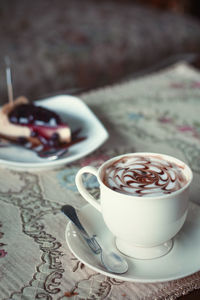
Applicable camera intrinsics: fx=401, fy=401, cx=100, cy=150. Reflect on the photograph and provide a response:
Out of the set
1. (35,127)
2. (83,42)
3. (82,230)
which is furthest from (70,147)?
(83,42)

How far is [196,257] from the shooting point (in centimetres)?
52

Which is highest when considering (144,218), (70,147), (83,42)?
(144,218)

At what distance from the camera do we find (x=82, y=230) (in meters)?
0.56

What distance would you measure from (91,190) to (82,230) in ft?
0.57

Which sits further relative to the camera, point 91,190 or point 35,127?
point 35,127

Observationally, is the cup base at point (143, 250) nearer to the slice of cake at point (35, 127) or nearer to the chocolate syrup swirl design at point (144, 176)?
the chocolate syrup swirl design at point (144, 176)

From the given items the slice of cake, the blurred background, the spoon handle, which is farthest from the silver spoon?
the blurred background

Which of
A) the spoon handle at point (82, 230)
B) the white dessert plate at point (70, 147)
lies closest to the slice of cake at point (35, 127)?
the white dessert plate at point (70, 147)

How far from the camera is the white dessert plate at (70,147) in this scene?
772mm

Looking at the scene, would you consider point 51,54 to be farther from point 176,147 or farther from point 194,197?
point 194,197

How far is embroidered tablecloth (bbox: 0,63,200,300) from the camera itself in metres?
0.50

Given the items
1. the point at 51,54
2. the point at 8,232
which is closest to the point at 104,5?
the point at 51,54

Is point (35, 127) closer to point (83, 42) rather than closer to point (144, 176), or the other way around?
point (144, 176)

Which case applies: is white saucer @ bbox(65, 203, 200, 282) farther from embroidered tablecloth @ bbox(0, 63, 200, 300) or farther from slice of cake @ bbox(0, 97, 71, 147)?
slice of cake @ bbox(0, 97, 71, 147)
